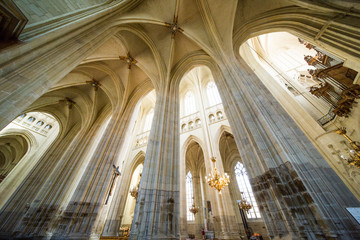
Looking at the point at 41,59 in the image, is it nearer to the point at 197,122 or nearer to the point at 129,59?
the point at 129,59

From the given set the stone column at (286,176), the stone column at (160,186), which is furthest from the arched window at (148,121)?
the stone column at (286,176)

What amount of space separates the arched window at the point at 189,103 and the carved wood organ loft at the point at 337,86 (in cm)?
975

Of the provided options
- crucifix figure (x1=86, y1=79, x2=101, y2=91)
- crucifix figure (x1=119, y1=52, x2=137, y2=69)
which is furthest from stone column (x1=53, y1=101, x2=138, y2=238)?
crucifix figure (x1=119, y1=52, x2=137, y2=69)

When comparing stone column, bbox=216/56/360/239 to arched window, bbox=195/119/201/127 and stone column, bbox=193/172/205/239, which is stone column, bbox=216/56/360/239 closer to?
arched window, bbox=195/119/201/127

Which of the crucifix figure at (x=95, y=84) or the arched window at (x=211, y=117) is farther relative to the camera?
the arched window at (x=211, y=117)

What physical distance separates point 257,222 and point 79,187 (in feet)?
45.0

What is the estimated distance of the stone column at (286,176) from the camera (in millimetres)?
2078

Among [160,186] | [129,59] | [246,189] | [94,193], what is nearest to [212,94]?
[129,59]

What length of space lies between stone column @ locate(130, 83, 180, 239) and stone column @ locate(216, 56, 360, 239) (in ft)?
8.13

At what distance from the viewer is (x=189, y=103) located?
15.3 metres

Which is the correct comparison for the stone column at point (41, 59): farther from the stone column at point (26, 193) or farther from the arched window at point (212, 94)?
the arched window at point (212, 94)

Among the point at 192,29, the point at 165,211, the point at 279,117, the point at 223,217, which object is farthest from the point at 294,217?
the point at 192,29

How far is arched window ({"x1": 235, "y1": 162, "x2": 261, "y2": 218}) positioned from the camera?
11352 mm

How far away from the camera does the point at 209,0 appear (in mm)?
6586
